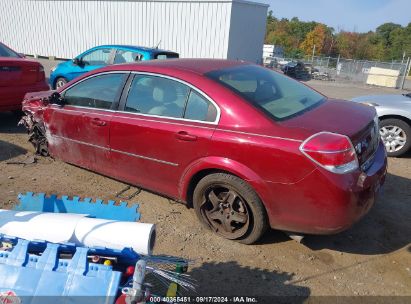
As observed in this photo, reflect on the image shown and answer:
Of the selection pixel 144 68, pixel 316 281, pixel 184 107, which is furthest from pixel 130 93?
pixel 316 281

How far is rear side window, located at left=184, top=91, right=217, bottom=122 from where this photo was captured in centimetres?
327

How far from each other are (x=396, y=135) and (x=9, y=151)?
6082 millimetres

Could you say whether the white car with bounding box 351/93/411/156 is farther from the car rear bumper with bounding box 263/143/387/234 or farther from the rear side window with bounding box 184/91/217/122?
the rear side window with bounding box 184/91/217/122

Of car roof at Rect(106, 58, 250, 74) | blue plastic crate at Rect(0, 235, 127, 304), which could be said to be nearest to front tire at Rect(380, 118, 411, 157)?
car roof at Rect(106, 58, 250, 74)

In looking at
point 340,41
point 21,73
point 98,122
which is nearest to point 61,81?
point 21,73

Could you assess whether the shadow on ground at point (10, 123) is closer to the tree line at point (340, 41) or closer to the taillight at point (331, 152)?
the taillight at point (331, 152)

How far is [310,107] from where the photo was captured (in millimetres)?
3557

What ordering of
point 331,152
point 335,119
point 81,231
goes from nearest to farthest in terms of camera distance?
1. point 81,231
2. point 331,152
3. point 335,119

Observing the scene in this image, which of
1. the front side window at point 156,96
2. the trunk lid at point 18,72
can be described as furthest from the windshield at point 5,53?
the front side window at point 156,96

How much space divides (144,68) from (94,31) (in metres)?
18.4

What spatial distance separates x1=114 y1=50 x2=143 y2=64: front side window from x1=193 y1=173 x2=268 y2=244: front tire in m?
5.96

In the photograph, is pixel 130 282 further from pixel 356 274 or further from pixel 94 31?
pixel 94 31

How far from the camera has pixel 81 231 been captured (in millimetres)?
2273

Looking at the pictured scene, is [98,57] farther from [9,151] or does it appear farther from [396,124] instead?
[396,124]
